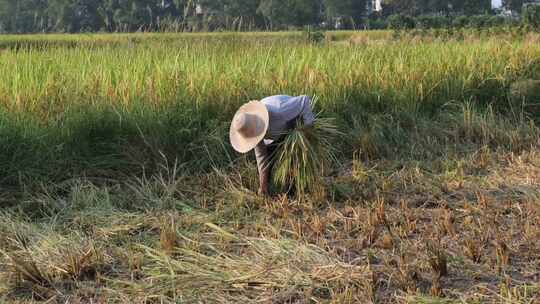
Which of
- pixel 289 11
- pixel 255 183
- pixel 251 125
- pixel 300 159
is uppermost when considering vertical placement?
pixel 289 11

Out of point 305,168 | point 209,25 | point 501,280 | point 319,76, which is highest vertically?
point 209,25

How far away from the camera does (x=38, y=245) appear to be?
2.52 m

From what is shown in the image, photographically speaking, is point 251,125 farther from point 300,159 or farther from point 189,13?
point 189,13

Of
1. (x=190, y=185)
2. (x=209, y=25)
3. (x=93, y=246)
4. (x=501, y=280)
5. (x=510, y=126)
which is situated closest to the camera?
(x=501, y=280)

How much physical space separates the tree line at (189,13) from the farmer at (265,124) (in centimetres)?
286

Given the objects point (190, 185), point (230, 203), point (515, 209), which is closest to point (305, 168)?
point (230, 203)

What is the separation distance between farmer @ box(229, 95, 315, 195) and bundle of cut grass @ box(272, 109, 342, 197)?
40 mm

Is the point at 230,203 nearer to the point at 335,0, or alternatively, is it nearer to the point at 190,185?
the point at 190,185

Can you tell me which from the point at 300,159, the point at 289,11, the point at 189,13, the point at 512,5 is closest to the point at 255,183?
the point at 300,159

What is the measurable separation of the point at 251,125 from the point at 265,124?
77 millimetres

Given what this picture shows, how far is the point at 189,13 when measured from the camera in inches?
243

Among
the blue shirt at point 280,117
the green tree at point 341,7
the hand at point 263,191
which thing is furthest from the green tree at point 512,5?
the hand at point 263,191

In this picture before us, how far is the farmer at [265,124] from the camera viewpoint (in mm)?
2885

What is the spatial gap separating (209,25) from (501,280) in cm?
492
